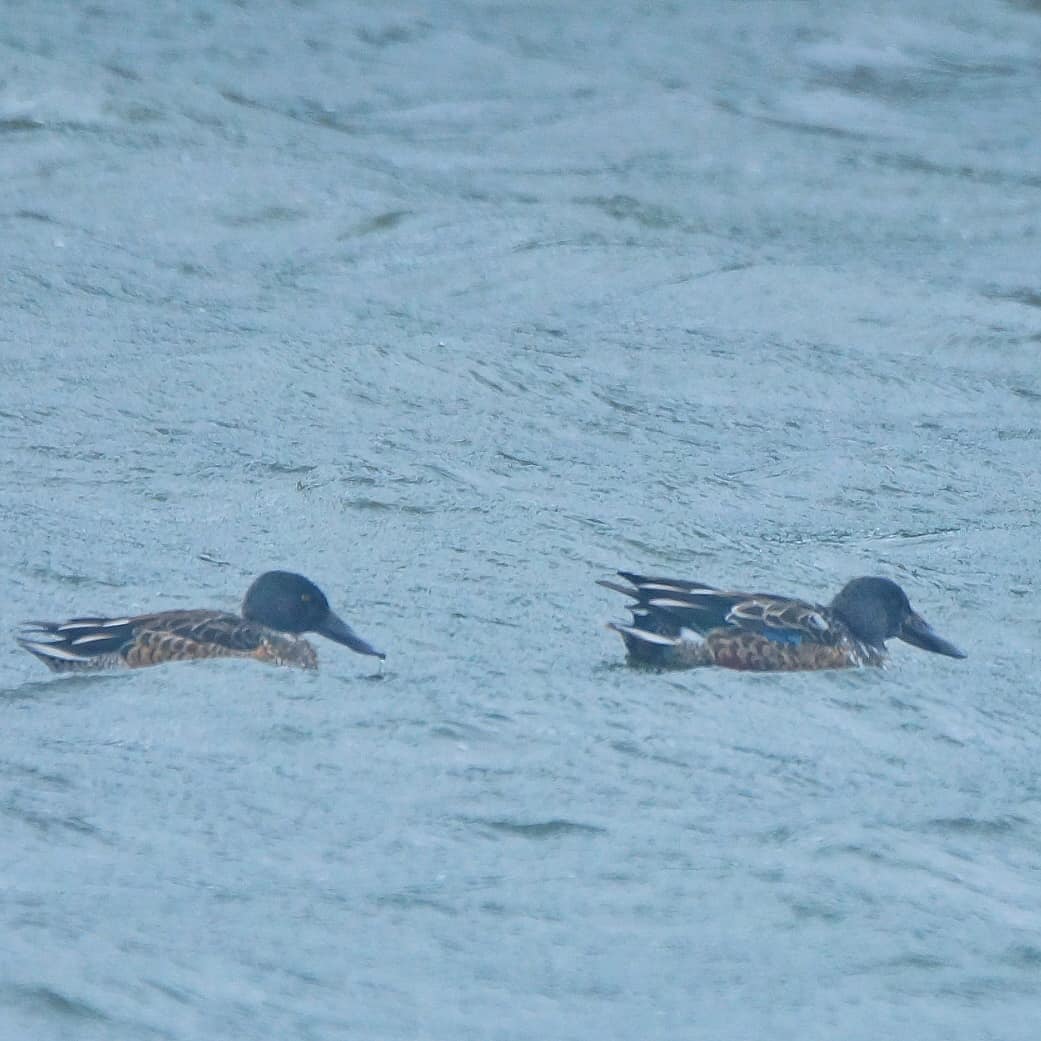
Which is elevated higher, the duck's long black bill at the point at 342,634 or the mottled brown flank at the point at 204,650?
the duck's long black bill at the point at 342,634

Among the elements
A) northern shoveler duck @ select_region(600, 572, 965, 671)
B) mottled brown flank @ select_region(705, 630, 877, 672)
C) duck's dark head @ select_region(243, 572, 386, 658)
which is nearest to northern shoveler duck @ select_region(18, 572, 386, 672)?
duck's dark head @ select_region(243, 572, 386, 658)

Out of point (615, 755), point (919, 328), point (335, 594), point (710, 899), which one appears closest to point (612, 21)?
point (919, 328)

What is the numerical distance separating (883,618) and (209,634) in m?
2.48

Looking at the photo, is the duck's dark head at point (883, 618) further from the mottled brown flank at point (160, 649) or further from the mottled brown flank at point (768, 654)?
the mottled brown flank at point (160, 649)

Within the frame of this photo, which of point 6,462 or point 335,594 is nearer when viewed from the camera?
point 335,594

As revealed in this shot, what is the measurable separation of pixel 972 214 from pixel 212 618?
762cm

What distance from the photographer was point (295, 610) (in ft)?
27.9

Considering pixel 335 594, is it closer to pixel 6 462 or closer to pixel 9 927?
pixel 6 462

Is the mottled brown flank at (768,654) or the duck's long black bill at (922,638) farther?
the duck's long black bill at (922,638)

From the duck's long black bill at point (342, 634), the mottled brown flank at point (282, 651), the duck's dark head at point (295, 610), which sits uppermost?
the duck's dark head at point (295, 610)

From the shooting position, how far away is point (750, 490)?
34.6 ft

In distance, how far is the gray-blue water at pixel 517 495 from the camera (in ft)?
20.4

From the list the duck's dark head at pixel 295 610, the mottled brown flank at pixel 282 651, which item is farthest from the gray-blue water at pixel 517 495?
the duck's dark head at pixel 295 610

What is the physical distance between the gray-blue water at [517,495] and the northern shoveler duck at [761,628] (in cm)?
11
